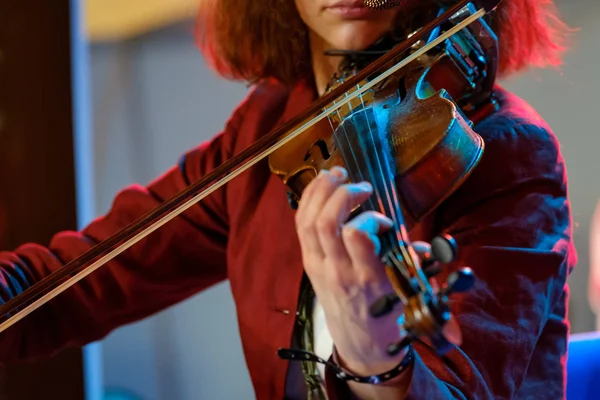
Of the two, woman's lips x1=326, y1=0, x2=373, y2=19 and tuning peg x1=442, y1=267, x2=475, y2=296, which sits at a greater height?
woman's lips x1=326, y1=0, x2=373, y2=19

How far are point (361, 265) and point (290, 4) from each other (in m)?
0.60

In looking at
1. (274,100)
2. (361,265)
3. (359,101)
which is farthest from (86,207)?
(361,265)

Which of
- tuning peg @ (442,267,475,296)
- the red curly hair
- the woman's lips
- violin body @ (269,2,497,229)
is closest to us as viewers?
tuning peg @ (442,267,475,296)

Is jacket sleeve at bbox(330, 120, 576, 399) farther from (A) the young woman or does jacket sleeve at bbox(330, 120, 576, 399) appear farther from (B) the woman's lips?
(B) the woman's lips

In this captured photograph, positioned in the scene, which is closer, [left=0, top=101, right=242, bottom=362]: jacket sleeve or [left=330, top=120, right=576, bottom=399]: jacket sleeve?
[left=330, top=120, right=576, bottom=399]: jacket sleeve

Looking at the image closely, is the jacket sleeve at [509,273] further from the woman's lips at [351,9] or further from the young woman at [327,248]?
the woman's lips at [351,9]

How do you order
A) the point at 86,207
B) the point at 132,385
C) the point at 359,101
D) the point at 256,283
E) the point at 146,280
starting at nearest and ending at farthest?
the point at 359,101, the point at 256,283, the point at 146,280, the point at 86,207, the point at 132,385

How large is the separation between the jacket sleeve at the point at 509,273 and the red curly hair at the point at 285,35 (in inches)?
7.5

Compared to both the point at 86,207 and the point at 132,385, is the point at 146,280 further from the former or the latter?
the point at 132,385

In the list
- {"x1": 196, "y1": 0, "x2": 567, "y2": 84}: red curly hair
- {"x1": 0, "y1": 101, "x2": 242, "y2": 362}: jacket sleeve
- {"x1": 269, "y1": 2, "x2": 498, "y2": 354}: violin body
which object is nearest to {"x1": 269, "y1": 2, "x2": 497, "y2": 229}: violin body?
{"x1": 269, "y1": 2, "x2": 498, "y2": 354}: violin body

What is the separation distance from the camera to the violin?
0.50 m

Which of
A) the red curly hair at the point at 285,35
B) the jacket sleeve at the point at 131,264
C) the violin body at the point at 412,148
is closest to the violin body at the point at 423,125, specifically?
the violin body at the point at 412,148

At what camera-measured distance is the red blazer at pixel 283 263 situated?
649mm

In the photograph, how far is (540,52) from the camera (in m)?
0.98
